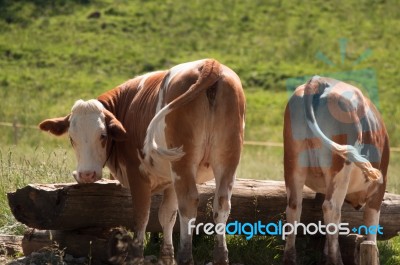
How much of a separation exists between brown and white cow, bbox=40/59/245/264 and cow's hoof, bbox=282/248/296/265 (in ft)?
3.18

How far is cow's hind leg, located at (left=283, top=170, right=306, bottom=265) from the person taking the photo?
8.82m

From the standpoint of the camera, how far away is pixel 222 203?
813cm

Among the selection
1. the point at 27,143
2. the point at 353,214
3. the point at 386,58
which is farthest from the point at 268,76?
the point at 353,214

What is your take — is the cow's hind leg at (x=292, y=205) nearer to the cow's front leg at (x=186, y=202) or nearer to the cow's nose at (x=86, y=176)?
the cow's front leg at (x=186, y=202)

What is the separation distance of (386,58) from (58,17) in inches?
488

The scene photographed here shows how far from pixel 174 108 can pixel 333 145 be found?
4.61 feet

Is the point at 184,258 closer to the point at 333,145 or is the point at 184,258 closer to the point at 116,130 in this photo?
the point at 116,130

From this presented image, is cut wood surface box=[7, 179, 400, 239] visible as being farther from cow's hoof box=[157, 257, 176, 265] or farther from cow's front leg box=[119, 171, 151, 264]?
cow's hoof box=[157, 257, 176, 265]

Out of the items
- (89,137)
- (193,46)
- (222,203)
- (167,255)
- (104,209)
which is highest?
(89,137)

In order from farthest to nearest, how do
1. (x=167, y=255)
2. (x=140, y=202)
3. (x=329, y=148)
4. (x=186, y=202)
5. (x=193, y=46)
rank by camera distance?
(x=193, y=46) → (x=167, y=255) → (x=140, y=202) → (x=329, y=148) → (x=186, y=202)

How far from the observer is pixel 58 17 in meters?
36.1

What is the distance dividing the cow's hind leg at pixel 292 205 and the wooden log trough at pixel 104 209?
24.3 inches

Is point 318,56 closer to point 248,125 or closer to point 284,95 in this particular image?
point 284,95

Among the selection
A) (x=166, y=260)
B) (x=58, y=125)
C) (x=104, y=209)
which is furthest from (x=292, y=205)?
(x=58, y=125)
